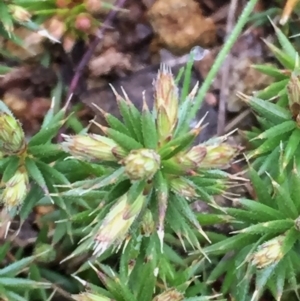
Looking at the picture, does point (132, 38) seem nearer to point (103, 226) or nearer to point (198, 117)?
point (198, 117)

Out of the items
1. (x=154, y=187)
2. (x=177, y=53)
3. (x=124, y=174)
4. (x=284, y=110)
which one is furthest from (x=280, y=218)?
(x=177, y=53)

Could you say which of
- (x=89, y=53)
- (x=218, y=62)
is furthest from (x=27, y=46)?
(x=218, y=62)

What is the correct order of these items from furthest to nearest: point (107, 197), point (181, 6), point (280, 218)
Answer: point (181, 6) → point (280, 218) → point (107, 197)

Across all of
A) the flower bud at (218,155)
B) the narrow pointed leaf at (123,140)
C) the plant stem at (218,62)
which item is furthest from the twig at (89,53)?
the flower bud at (218,155)

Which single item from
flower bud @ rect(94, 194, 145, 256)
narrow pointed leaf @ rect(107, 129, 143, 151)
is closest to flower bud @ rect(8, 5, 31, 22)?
narrow pointed leaf @ rect(107, 129, 143, 151)

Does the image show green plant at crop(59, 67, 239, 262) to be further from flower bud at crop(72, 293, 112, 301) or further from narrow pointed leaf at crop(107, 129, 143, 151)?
flower bud at crop(72, 293, 112, 301)

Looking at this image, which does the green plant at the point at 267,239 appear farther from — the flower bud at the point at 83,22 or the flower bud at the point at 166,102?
the flower bud at the point at 83,22

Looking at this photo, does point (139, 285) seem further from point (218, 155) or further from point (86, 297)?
point (218, 155)
